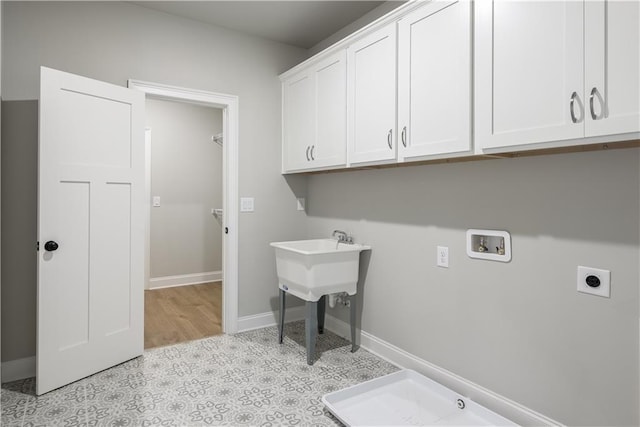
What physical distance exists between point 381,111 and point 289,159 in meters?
1.22

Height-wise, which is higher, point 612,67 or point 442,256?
point 612,67

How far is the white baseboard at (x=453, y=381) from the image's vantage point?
1.87 metres

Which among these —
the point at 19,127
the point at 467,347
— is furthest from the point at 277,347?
the point at 19,127

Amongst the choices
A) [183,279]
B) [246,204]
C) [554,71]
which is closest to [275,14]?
[246,204]

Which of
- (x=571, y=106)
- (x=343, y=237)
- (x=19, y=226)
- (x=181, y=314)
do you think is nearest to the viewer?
(x=571, y=106)

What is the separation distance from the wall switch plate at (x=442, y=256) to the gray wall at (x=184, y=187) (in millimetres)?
3686

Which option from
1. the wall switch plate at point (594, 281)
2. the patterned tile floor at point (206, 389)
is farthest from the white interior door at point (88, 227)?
the wall switch plate at point (594, 281)

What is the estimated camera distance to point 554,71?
1498 mm

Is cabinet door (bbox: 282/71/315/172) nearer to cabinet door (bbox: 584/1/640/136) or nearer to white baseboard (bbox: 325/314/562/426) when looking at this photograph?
white baseboard (bbox: 325/314/562/426)

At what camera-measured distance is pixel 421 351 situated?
2439mm

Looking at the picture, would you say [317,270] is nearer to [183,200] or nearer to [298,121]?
[298,121]

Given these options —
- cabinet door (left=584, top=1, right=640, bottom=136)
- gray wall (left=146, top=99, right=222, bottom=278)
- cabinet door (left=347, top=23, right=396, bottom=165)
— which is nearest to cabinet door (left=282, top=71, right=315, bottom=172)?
cabinet door (left=347, top=23, right=396, bottom=165)

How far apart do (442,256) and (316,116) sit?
1.48 metres

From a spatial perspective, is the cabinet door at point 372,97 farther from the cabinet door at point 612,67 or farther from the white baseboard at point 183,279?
the white baseboard at point 183,279
